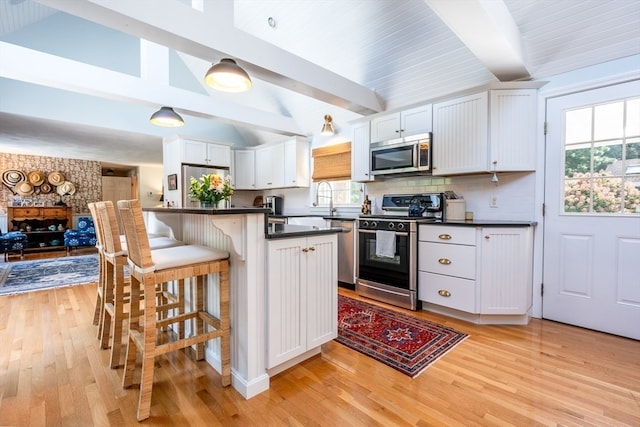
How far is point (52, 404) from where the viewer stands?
5.27ft

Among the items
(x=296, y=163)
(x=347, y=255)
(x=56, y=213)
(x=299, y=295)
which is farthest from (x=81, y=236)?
(x=299, y=295)

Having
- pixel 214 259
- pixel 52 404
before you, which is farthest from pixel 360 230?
pixel 52 404

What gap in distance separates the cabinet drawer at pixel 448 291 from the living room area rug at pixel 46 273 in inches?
180

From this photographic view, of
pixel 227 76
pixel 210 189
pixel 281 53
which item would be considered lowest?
pixel 210 189

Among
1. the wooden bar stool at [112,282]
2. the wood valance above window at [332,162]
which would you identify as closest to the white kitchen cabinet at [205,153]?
the wood valance above window at [332,162]

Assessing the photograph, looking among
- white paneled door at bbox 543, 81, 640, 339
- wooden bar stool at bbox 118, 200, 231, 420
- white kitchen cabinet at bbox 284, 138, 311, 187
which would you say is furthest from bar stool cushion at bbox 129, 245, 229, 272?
white kitchen cabinet at bbox 284, 138, 311, 187

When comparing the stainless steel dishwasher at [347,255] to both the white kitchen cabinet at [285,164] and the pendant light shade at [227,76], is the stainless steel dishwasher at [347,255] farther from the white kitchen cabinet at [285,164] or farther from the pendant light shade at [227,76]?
the pendant light shade at [227,76]

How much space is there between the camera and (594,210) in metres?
2.54

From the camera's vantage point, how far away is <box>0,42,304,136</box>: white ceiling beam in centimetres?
285

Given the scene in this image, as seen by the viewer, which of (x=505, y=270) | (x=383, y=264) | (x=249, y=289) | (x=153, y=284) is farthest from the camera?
(x=383, y=264)

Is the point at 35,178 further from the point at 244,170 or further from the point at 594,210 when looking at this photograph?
the point at 594,210

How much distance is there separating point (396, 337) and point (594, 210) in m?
2.06

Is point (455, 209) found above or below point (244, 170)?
below

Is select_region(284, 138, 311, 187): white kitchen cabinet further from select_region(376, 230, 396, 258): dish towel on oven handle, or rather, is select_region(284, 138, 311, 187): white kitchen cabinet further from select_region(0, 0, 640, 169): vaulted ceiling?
select_region(376, 230, 396, 258): dish towel on oven handle
